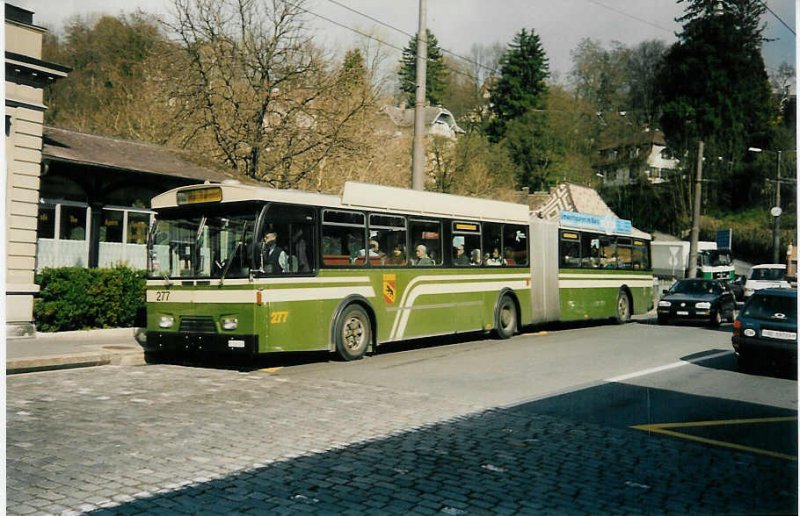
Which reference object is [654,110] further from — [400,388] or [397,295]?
[397,295]

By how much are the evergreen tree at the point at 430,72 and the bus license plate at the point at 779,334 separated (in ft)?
32.4

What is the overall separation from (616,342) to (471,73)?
23.9ft

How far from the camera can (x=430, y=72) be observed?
66.9 ft

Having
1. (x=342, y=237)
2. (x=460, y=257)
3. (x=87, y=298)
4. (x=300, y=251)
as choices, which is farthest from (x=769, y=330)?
(x=87, y=298)

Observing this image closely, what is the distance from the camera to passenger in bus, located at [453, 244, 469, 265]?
53.5 ft

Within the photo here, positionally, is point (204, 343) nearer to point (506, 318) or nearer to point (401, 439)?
point (401, 439)

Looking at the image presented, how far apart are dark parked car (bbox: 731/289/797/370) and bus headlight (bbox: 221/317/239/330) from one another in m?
8.50

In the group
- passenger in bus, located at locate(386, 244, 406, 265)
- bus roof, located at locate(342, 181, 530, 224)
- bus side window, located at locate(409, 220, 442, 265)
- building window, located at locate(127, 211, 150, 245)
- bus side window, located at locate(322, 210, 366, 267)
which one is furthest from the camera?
building window, located at locate(127, 211, 150, 245)

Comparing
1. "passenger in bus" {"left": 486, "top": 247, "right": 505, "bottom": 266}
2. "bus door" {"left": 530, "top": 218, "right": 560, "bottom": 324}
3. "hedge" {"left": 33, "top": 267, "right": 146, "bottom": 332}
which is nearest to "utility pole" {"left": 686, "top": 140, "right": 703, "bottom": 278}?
"bus door" {"left": 530, "top": 218, "right": 560, "bottom": 324}

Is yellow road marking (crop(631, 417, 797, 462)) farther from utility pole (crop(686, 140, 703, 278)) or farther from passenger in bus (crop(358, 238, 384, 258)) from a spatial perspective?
passenger in bus (crop(358, 238, 384, 258))

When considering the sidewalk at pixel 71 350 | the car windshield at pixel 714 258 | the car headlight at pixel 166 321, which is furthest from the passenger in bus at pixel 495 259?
the car windshield at pixel 714 258

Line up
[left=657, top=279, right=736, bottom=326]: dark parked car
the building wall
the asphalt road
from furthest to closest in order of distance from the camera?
[left=657, top=279, right=736, bottom=326]: dark parked car
the building wall
the asphalt road

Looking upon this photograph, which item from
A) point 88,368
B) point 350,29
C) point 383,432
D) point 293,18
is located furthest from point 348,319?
point 293,18

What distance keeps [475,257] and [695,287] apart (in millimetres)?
10489
